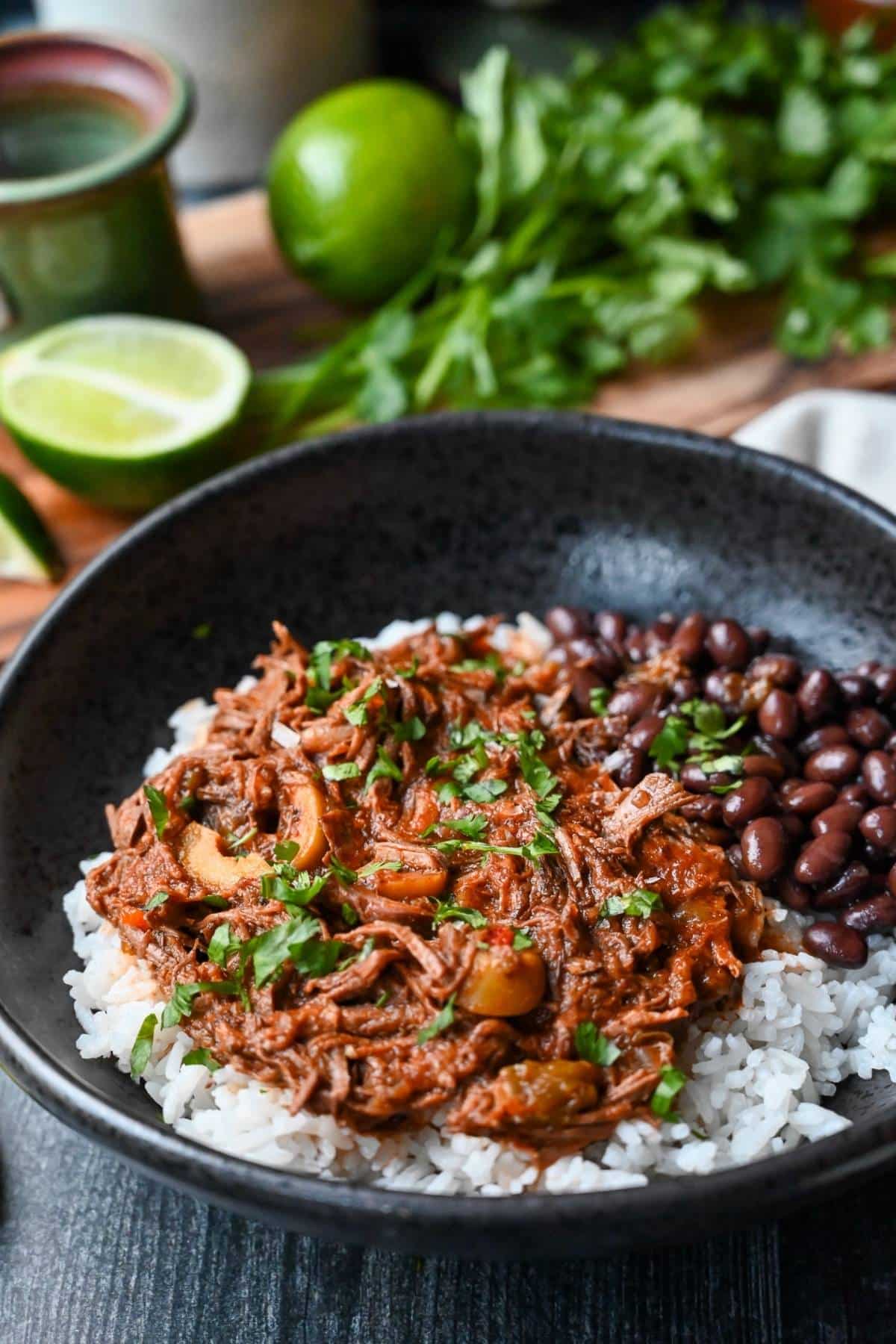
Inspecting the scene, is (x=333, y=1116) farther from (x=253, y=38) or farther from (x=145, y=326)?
(x=253, y=38)

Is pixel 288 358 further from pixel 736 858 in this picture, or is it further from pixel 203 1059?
pixel 203 1059

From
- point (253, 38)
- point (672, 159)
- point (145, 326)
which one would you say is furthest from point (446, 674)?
point (253, 38)

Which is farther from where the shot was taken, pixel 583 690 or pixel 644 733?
pixel 583 690

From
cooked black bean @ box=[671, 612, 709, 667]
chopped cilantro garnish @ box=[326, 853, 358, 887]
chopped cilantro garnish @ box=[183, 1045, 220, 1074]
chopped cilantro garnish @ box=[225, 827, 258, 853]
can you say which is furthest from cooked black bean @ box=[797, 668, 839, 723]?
chopped cilantro garnish @ box=[183, 1045, 220, 1074]

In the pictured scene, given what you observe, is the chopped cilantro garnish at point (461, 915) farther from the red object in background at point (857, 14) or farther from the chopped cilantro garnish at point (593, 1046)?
the red object in background at point (857, 14)

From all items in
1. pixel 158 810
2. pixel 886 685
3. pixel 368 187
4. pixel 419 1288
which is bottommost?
pixel 419 1288

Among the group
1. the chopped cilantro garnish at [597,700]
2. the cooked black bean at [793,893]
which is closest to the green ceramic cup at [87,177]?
the chopped cilantro garnish at [597,700]

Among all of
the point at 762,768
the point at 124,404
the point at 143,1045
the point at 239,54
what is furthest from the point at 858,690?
the point at 239,54
